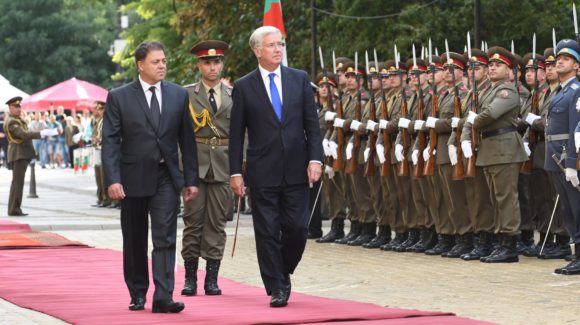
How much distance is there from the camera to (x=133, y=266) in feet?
37.5

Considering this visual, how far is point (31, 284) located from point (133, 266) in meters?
2.51

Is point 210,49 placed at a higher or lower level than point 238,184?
higher

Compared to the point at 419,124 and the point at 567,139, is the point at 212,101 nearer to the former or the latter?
the point at 567,139

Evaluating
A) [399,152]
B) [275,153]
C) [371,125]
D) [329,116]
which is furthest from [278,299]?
[329,116]

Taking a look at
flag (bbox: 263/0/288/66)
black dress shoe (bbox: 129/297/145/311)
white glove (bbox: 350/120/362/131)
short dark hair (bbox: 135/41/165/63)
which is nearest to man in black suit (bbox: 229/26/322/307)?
short dark hair (bbox: 135/41/165/63)

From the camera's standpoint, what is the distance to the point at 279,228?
11680 millimetres

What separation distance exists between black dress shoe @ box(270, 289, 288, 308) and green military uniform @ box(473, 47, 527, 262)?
4.56m

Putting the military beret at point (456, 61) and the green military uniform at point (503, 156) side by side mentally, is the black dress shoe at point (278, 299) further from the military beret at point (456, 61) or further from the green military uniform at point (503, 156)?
the military beret at point (456, 61)

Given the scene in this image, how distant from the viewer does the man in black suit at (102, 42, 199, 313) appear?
11.3m

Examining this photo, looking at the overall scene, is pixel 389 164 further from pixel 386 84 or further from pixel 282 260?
pixel 282 260

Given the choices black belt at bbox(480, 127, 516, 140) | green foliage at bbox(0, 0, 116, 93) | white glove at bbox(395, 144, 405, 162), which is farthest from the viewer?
green foliage at bbox(0, 0, 116, 93)

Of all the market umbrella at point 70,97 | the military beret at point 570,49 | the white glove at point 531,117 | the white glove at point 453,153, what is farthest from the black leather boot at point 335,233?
the market umbrella at point 70,97

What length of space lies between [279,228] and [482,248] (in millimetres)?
4875

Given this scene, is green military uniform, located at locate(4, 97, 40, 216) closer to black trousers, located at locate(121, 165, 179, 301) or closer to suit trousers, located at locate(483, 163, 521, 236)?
suit trousers, located at locate(483, 163, 521, 236)
